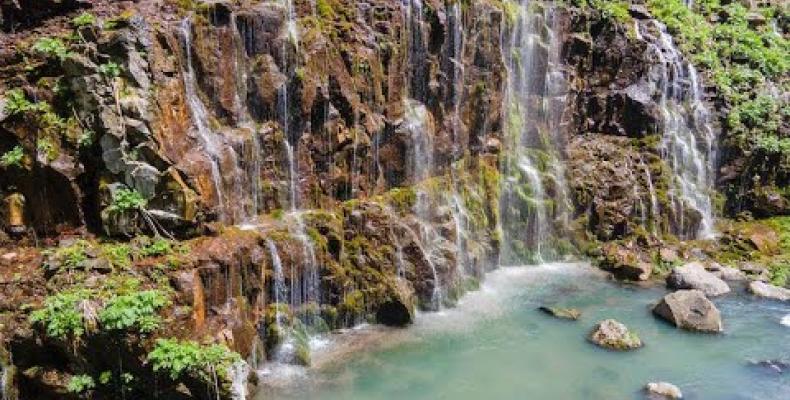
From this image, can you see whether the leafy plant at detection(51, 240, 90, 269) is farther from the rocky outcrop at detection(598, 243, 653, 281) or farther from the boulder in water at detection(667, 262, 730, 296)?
the boulder in water at detection(667, 262, 730, 296)

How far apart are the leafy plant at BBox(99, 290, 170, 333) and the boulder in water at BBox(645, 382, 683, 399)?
392 inches

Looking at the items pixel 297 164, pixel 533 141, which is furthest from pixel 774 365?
pixel 297 164

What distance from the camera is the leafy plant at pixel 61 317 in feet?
37.6

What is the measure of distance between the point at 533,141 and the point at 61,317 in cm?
1657

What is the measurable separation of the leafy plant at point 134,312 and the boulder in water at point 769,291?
55.6 ft

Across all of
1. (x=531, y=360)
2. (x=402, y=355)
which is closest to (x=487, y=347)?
(x=531, y=360)

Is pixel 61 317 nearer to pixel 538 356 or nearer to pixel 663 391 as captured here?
pixel 538 356

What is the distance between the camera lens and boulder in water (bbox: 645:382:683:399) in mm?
14414

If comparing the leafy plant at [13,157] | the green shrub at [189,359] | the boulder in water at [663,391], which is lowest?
the boulder in water at [663,391]

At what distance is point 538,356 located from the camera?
1630cm

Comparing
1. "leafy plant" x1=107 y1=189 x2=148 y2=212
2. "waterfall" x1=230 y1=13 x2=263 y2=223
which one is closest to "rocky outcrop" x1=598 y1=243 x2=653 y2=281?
"waterfall" x1=230 y1=13 x2=263 y2=223

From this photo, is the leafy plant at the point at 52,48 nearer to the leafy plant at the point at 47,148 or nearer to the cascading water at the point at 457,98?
the leafy plant at the point at 47,148

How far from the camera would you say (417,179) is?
19594mm

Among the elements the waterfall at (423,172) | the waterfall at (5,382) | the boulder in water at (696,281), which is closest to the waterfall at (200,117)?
the waterfall at (5,382)
